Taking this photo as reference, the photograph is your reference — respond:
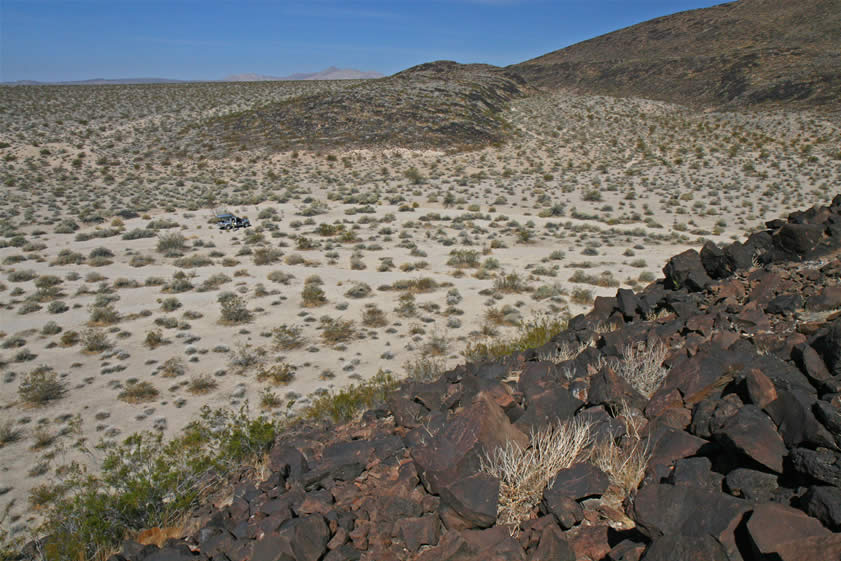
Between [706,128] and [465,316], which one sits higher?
[706,128]

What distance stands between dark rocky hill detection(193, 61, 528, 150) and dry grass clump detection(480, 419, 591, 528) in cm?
Result: 3907

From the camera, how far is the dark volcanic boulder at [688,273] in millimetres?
8953

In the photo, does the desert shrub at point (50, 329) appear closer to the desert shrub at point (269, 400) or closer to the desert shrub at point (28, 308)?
the desert shrub at point (28, 308)

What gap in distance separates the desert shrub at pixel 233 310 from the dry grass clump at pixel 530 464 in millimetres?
9437

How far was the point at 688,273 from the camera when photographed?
9312 mm

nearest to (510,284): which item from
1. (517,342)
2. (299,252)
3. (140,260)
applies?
(517,342)

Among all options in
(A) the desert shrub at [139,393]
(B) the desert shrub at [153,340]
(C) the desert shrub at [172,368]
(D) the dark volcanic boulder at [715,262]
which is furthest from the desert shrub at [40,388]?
(D) the dark volcanic boulder at [715,262]

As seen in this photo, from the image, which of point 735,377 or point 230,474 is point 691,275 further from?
point 230,474

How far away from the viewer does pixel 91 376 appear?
9281mm

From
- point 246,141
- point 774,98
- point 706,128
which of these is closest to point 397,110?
point 246,141

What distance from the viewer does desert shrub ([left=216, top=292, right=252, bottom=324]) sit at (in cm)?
1183

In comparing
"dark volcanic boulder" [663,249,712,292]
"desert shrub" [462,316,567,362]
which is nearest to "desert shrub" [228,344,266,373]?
"desert shrub" [462,316,567,362]

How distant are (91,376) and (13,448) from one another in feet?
7.27

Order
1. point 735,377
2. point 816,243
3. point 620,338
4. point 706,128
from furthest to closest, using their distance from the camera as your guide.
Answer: point 706,128, point 816,243, point 620,338, point 735,377
